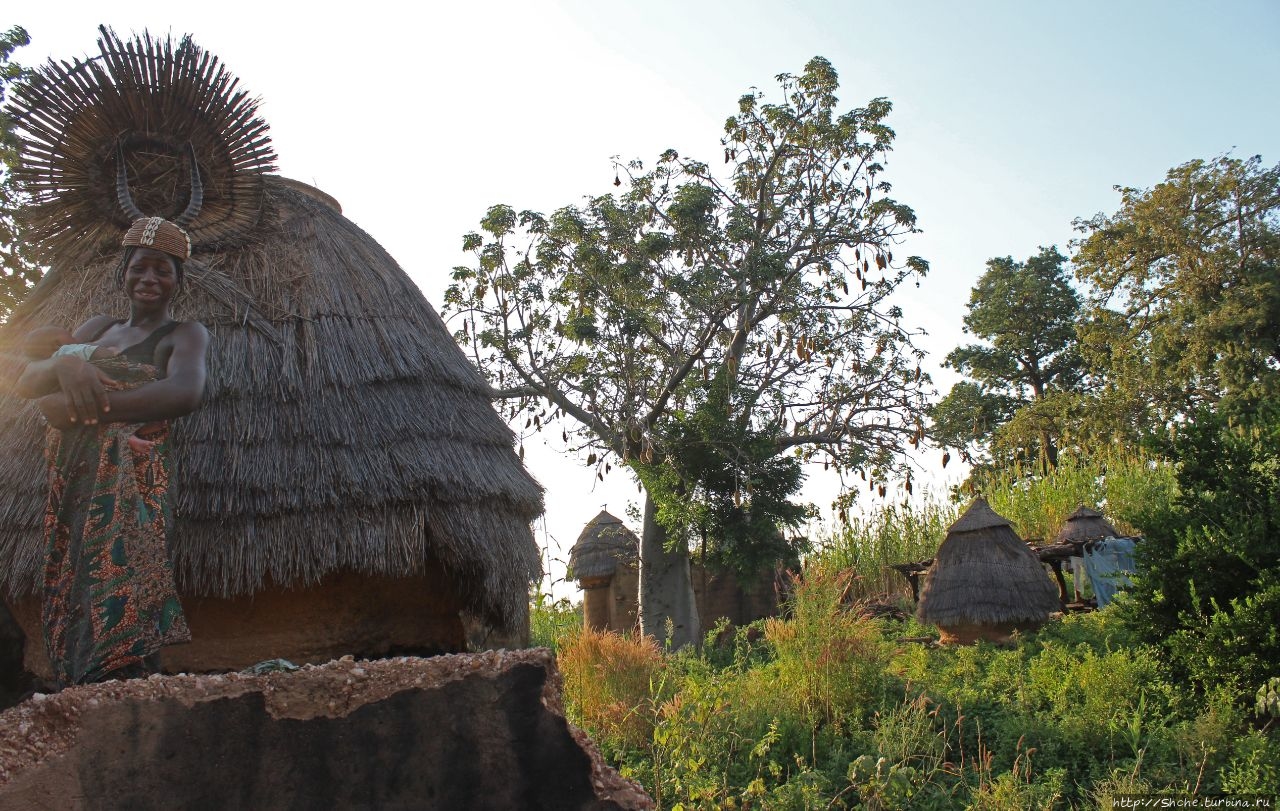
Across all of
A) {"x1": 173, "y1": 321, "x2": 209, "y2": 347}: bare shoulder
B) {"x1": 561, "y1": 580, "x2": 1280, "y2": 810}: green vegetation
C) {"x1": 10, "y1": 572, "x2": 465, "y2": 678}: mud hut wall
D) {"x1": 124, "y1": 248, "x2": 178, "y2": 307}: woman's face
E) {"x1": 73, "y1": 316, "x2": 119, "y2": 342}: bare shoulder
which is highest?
{"x1": 124, "y1": 248, "x2": 178, "y2": 307}: woman's face

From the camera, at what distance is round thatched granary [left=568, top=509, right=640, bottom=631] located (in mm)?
13617

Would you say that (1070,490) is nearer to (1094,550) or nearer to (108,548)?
(1094,550)

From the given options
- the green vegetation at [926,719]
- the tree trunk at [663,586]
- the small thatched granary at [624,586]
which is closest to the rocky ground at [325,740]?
the green vegetation at [926,719]

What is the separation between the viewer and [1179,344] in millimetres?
17812

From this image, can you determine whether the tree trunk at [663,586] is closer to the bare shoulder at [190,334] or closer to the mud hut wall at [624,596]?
the mud hut wall at [624,596]

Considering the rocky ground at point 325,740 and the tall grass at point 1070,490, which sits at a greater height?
the tall grass at point 1070,490

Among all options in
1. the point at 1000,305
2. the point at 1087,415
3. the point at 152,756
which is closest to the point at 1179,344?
the point at 1087,415

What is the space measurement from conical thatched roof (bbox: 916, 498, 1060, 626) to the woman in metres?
7.88

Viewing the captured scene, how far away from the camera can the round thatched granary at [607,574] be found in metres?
13.6

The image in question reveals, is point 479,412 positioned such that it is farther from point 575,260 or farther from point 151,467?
point 575,260

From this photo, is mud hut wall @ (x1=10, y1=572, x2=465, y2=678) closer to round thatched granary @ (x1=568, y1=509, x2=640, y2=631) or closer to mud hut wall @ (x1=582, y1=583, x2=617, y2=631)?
round thatched granary @ (x1=568, y1=509, x2=640, y2=631)

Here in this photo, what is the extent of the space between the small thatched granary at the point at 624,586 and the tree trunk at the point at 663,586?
→ 67 cm

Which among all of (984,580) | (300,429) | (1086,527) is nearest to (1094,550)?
(1086,527)

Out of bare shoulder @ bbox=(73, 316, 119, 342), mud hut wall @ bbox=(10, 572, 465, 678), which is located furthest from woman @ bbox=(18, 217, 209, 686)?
mud hut wall @ bbox=(10, 572, 465, 678)
